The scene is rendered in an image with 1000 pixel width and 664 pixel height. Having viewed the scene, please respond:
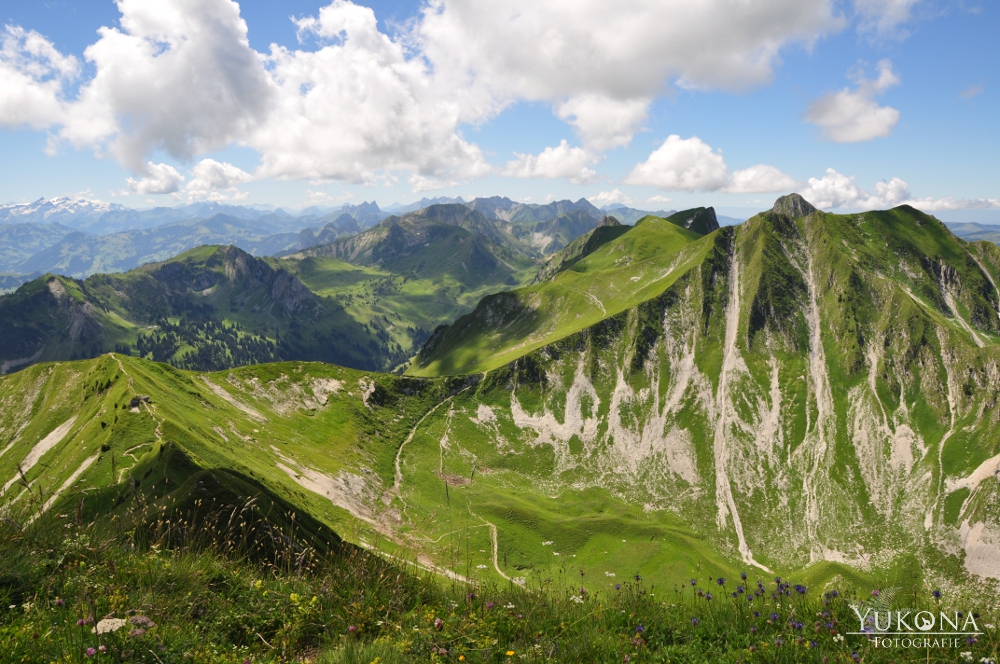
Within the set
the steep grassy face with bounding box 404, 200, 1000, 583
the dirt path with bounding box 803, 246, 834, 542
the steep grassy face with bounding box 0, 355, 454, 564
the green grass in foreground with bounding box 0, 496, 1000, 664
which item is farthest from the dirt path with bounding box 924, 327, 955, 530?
the green grass in foreground with bounding box 0, 496, 1000, 664

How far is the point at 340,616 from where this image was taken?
33.1 ft

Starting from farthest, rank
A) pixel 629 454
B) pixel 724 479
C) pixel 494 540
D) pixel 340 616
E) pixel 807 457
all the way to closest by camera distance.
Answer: pixel 629 454 < pixel 807 457 < pixel 724 479 < pixel 494 540 < pixel 340 616

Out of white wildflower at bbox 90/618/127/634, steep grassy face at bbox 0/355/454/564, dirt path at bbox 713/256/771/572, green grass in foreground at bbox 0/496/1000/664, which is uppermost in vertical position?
white wildflower at bbox 90/618/127/634

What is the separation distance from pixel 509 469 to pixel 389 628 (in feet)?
560

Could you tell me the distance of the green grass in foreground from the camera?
834 centimetres

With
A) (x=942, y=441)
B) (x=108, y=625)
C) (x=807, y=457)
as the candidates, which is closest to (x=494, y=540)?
(x=807, y=457)

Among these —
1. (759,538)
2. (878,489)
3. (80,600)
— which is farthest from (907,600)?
(878,489)

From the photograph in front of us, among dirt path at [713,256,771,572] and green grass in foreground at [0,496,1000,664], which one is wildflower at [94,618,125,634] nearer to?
green grass in foreground at [0,496,1000,664]

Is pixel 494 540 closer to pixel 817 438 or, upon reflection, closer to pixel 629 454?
pixel 629 454

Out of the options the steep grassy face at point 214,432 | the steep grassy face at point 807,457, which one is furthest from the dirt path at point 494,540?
the steep grassy face at point 214,432

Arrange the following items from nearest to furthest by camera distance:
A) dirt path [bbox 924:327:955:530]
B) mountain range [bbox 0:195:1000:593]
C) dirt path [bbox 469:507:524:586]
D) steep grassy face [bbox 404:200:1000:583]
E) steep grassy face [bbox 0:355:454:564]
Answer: steep grassy face [bbox 0:355:454:564], dirt path [bbox 469:507:524:586], mountain range [bbox 0:195:1000:593], steep grassy face [bbox 404:200:1000:583], dirt path [bbox 924:327:955:530]

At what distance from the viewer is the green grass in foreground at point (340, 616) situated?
8.34m

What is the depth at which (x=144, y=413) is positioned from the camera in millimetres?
99750

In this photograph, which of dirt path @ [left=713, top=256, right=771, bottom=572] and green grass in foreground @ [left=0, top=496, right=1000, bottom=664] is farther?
A: dirt path @ [left=713, top=256, right=771, bottom=572]
